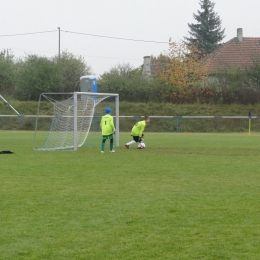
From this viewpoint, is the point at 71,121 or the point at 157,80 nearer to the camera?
the point at 71,121

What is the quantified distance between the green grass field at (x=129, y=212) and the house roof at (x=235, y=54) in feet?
152

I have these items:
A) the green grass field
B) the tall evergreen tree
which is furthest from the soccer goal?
the tall evergreen tree

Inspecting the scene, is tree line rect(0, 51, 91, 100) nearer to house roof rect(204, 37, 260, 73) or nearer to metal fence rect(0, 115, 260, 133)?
metal fence rect(0, 115, 260, 133)

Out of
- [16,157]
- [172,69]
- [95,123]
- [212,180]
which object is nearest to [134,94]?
[172,69]

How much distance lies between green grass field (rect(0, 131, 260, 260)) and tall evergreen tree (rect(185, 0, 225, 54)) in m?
62.6

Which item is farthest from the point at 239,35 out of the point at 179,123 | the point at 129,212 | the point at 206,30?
the point at 129,212

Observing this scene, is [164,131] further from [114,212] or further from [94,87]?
[114,212]

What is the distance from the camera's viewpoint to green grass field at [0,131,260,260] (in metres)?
6.58

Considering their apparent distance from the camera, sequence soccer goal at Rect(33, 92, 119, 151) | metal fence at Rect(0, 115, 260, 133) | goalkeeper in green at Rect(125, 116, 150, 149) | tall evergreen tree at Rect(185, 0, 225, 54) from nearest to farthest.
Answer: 1. goalkeeper in green at Rect(125, 116, 150, 149)
2. soccer goal at Rect(33, 92, 119, 151)
3. metal fence at Rect(0, 115, 260, 133)
4. tall evergreen tree at Rect(185, 0, 225, 54)

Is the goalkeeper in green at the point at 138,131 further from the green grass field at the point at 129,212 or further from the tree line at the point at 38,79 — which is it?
the tree line at the point at 38,79

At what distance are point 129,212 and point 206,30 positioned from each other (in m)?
70.2

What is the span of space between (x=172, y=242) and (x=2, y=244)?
193cm

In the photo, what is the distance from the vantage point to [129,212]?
8.74 metres

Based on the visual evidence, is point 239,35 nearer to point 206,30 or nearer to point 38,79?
point 206,30
